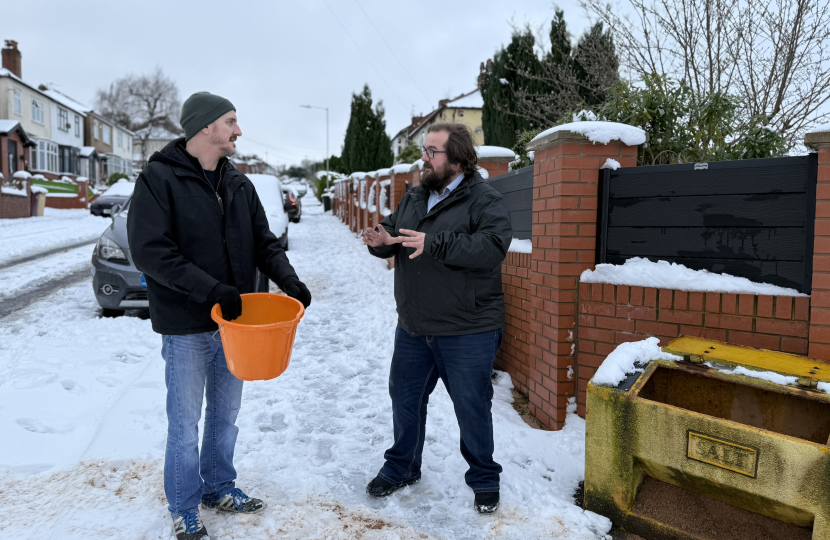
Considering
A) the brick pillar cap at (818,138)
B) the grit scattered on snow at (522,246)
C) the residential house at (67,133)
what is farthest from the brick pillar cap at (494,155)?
the residential house at (67,133)

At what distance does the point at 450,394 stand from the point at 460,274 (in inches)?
23.1

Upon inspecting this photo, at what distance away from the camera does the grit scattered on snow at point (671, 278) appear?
2.85 meters

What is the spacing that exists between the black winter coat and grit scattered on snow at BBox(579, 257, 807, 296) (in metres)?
1.00

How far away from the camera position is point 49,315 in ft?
20.5

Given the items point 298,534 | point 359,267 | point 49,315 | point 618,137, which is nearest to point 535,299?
point 618,137

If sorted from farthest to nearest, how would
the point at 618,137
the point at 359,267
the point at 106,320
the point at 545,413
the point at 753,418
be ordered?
the point at 359,267
the point at 106,320
the point at 545,413
the point at 618,137
the point at 753,418

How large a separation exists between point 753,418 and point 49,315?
686cm

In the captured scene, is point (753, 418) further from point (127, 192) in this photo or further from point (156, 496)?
point (127, 192)

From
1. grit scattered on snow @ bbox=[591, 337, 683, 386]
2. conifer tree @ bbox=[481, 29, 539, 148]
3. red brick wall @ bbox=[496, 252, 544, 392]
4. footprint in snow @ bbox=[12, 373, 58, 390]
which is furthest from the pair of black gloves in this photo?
conifer tree @ bbox=[481, 29, 539, 148]

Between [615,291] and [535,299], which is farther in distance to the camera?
[535,299]

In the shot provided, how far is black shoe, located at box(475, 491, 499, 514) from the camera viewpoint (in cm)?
262

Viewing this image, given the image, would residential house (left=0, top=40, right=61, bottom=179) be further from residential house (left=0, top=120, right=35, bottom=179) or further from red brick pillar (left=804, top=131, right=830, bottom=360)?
red brick pillar (left=804, top=131, right=830, bottom=360)

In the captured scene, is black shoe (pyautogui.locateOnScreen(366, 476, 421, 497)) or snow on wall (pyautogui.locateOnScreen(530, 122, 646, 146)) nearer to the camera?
black shoe (pyautogui.locateOnScreen(366, 476, 421, 497))

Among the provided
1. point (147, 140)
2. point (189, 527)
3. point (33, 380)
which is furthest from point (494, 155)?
point (147, 140)
